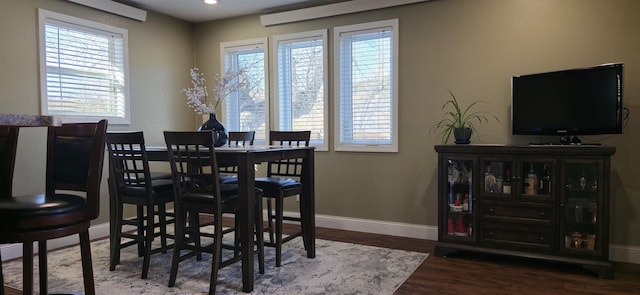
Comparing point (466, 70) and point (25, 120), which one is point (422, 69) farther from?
point (25, 120)

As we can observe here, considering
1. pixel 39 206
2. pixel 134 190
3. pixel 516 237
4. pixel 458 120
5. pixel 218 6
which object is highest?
pixel 218 6

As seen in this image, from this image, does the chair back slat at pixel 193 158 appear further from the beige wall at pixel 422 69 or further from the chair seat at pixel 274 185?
the beige wall at pixel 422 69

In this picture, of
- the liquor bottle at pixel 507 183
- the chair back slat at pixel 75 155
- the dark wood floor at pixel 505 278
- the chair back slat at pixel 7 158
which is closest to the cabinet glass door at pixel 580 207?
the dark wood floor at pixel 505 278

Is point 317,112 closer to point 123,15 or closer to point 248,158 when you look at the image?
point 248,158

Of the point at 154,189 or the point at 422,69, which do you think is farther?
the point at 422,69

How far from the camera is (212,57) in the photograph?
198 inches

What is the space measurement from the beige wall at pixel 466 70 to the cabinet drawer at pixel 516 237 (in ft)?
2.25

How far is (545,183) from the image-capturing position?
9.97ft

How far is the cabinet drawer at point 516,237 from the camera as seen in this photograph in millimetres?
3006

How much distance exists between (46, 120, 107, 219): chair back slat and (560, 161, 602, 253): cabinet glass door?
301 cm

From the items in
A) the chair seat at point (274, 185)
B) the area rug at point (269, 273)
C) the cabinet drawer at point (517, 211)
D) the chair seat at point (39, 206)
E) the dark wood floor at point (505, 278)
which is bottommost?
the dark wood floor at point (505, 278)

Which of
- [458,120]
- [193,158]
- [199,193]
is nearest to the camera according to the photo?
[193,158]

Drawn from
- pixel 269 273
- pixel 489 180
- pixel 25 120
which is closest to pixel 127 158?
pixel 269 273

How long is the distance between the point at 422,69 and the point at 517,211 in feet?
5.09
